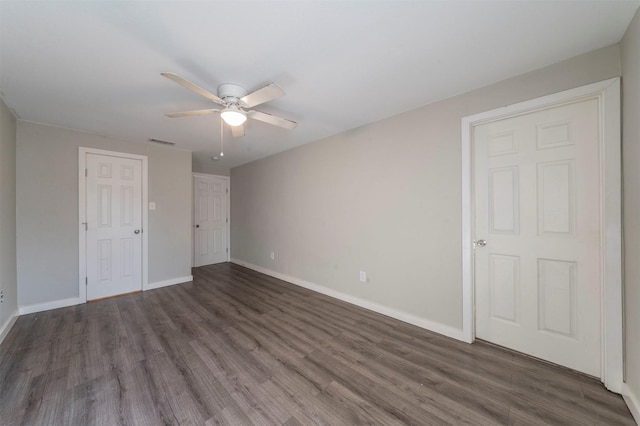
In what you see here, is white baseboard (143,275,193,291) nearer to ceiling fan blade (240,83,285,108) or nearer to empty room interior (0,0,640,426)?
empty room interior (0,0,640,426)

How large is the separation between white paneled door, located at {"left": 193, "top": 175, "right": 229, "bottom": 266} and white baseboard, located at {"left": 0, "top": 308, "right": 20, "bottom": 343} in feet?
8.42

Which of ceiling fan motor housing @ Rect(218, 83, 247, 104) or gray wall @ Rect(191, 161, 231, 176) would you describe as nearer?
ceiling fan motor housing @ Rect(218, 83, 247, 104)

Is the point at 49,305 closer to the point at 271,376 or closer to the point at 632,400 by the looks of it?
the point at 271,376

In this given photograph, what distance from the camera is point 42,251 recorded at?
118 inches

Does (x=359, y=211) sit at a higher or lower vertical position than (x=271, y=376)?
higher

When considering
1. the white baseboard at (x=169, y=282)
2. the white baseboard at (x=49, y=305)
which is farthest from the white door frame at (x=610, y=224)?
the white baseboard at (x=49, y=305)

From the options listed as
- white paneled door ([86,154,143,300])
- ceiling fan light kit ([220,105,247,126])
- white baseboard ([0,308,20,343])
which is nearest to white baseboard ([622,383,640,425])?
ceiling fan light kit ([220,105,247,126])

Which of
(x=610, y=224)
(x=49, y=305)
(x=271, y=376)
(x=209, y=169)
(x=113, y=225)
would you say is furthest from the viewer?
(x=209, y=169)

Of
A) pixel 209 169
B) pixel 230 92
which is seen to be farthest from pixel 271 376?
pixel 209 169

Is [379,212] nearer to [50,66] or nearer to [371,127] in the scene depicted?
[371,127]

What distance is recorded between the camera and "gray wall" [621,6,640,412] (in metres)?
1.38

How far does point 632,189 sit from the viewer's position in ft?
4.74

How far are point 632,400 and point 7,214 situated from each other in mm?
5498

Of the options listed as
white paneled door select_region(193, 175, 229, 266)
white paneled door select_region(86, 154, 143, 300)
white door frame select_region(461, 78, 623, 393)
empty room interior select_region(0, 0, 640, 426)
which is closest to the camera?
empty room interior select_region(0, 0, 640, 426)
